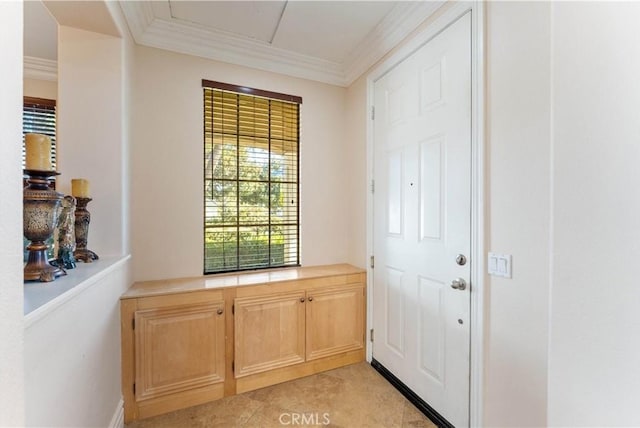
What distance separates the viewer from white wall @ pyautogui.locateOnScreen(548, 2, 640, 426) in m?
1.03

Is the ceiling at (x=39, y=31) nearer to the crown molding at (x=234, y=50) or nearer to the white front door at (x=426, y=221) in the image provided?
the crown molding at (x=234, y=50)

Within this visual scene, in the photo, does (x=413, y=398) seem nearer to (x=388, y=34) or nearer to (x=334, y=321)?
(x=334, y=321)

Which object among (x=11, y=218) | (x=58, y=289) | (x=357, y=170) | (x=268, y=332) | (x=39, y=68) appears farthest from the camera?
(x=357, y=170)

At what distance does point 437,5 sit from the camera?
1711 millimetres

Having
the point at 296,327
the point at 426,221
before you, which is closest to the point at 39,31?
the point at 296,327

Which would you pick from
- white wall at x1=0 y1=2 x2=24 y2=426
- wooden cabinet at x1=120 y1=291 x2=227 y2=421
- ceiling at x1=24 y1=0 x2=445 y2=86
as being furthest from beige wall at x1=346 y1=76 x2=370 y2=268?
white wall at x1=0 y1=2 x2=24 y2=426

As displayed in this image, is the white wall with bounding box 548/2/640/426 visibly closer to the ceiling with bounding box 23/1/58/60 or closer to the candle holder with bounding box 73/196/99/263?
the candle holder with bounding box 73/196/99/263

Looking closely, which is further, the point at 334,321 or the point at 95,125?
the point at 334,321

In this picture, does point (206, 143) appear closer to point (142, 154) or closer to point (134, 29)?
point (142, 154)

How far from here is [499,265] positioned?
138cm

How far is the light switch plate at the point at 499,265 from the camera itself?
1345 mm

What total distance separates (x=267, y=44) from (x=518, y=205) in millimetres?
2208

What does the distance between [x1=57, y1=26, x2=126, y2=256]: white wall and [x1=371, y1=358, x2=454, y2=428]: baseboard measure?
2.11 metres

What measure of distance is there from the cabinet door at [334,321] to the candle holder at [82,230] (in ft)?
4.76
